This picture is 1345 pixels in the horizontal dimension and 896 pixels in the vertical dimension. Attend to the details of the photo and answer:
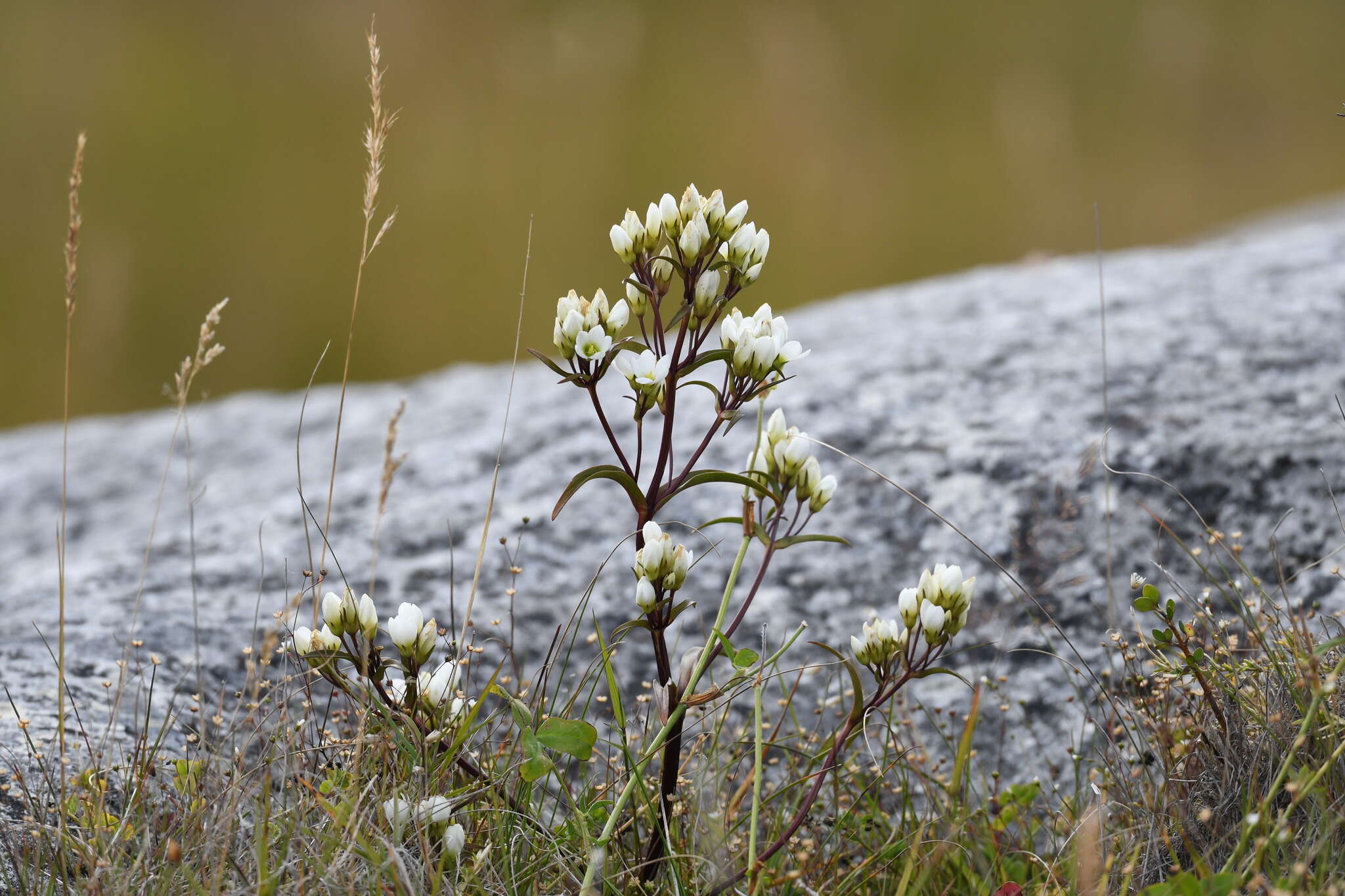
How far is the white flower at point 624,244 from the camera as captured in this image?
4.26 ft

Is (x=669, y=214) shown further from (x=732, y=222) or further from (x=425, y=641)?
(x=425, y=641)

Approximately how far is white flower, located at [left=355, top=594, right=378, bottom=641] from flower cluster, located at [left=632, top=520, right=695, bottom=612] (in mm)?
370

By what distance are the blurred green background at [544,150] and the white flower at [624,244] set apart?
19.0 feet

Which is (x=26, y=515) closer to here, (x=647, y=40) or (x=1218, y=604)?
(x=1218, y=604)

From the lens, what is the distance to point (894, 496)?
2.60 m

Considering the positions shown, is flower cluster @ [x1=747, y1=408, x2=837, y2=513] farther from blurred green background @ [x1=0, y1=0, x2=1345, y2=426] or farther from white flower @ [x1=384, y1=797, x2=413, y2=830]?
blurred green background @ [x1=0, y1=0, x2=1345, y2=426]

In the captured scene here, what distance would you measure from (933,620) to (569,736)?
0.53 metres

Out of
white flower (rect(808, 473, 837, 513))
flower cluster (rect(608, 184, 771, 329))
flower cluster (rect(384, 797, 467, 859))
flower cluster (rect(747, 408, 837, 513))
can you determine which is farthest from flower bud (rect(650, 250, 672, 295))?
flower cluster (rect(384, 797, 467, 859))

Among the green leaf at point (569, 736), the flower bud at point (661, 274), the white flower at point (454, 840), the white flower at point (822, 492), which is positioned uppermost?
the flower bud at point (661, 274)

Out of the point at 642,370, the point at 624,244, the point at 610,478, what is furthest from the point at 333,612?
the point at 624,244

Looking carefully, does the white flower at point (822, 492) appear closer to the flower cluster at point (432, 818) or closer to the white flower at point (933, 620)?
the white flower at point (933, 620)

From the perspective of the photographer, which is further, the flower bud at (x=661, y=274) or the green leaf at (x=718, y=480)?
the flower bud at (x=661, y=274)

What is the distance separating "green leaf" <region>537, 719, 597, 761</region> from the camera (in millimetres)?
1327

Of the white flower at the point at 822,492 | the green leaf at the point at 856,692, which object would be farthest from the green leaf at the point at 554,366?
the green leaf at the point at 856,692
